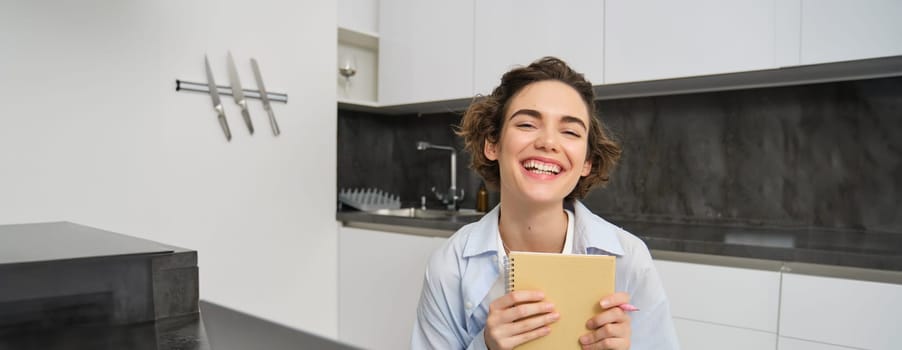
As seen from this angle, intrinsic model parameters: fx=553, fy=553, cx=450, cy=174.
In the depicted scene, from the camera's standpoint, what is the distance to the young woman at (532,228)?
1.00 meters

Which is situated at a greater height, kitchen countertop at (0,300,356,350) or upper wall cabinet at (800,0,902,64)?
upper wall cabinet at (800,0,902,64)

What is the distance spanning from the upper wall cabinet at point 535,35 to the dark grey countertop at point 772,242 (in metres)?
0.58

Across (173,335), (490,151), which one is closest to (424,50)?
(490,151)

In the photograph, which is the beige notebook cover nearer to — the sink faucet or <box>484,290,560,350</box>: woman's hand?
<box>484,290,560,350</box>: woman's hand

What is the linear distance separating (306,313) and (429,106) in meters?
1.08

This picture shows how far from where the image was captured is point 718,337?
1507 mm

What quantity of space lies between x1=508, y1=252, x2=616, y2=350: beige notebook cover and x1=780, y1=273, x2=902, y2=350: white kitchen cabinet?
33.5 inches

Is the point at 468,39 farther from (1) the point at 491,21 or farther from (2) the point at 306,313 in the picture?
(2) the point at 306,313

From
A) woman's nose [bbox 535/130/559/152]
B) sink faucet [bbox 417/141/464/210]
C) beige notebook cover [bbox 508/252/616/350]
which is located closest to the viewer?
beige notebook cover [bbox 508/252/616/350]

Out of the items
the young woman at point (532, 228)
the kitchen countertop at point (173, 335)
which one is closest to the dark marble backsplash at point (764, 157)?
the young woman at point (532, 228)

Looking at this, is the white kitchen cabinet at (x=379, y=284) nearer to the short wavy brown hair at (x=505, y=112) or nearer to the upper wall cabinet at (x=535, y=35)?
the upper wall cabinet at (x=535, y=35)

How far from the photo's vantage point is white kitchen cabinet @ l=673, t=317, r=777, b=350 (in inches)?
56.8

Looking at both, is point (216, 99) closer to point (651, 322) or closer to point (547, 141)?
point (547, 141)

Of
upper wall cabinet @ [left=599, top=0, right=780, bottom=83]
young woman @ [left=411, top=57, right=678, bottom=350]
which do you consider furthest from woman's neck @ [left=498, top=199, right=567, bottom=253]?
upper wall cabinet @ [left=599, top=0, right=780, bottom=83]
